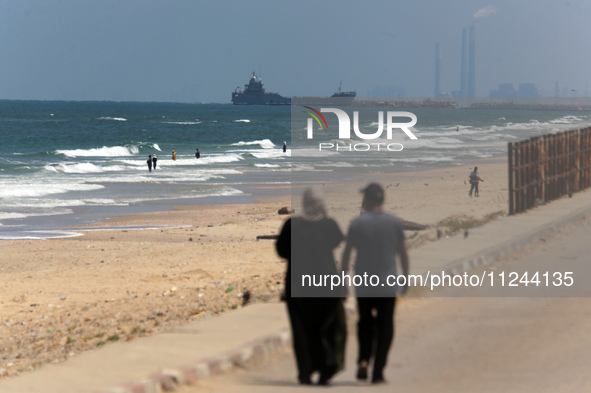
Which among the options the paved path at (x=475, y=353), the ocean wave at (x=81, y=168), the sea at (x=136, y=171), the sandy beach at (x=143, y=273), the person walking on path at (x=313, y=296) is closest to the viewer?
the person walking on path at (x=313, y=296)

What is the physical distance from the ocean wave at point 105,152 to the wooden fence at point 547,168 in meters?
42.0

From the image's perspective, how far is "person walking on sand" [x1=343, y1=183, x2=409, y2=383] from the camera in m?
5.61

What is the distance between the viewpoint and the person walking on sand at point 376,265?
18.4 ft

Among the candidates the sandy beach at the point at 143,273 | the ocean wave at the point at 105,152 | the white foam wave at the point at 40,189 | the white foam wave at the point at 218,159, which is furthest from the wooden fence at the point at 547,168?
the ocean wave at the point at 105,152

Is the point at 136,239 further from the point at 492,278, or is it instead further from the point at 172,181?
the point at 172,181

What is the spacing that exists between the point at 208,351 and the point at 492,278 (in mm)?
4741

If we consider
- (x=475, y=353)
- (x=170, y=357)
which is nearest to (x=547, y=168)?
(x=475, y=353)

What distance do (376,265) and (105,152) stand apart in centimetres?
5816

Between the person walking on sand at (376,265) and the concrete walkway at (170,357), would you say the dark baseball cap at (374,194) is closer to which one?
the person walking on sand at (376,265)

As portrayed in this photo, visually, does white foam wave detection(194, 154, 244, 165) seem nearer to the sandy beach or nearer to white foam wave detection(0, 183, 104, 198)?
white foam wave detection(0, 183, 104, 198)

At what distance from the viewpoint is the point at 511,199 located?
16.1 meters

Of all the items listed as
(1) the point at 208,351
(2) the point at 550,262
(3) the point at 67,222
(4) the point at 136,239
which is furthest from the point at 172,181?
(1) the point at 208,351

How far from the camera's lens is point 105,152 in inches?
2420

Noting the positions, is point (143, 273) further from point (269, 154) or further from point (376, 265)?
point (269, 154)
